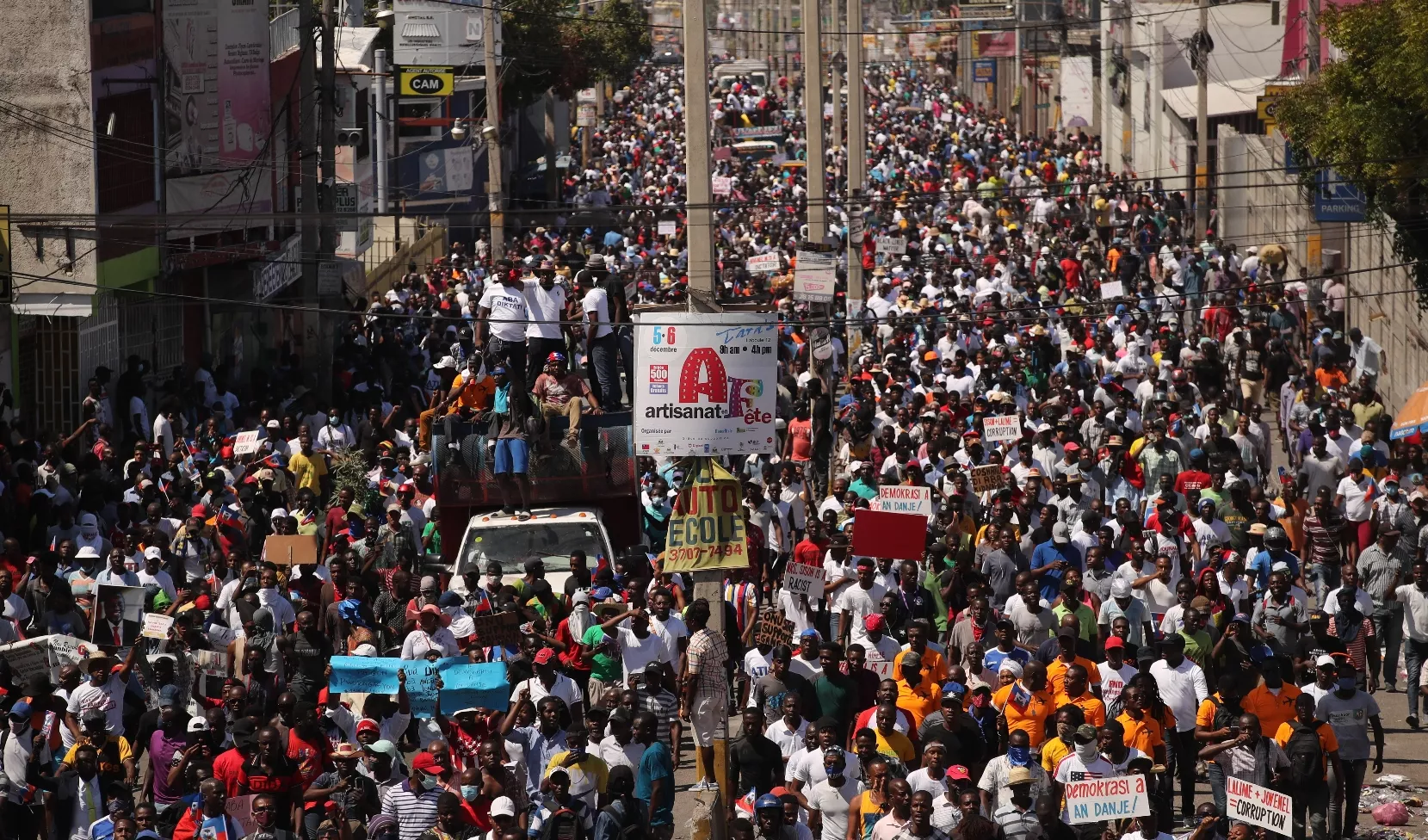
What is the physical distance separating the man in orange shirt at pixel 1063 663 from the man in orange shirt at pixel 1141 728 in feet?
0.60

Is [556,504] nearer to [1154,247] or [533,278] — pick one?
[533,278]

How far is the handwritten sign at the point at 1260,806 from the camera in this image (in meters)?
11.9

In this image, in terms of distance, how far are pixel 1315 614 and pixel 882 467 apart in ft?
15.3

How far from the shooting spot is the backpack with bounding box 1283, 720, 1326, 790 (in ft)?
43.5

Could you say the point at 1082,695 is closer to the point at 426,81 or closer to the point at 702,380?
the point at 702,380

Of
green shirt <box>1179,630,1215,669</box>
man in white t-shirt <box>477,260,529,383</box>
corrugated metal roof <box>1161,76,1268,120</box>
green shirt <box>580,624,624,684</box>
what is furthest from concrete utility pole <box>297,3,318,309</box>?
corrugated metal roof <box>1161,76,1268,120</box>

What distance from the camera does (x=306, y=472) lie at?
867 inches

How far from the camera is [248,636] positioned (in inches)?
619

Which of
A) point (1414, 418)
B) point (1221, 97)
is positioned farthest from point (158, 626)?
point (1221, 97)

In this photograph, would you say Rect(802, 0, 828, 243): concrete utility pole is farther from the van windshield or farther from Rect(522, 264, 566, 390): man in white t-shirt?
the van windshield

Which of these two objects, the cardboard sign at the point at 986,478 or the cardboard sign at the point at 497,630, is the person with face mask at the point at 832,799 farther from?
the cardboard sign at the point at 986,478

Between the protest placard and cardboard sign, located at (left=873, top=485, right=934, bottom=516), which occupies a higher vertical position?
cardboard sign, located at (left=873, top=485, right=934, bottom=516)

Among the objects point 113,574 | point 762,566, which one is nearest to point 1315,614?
point 762,566

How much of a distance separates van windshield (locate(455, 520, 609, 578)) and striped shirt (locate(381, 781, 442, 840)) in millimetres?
5968
